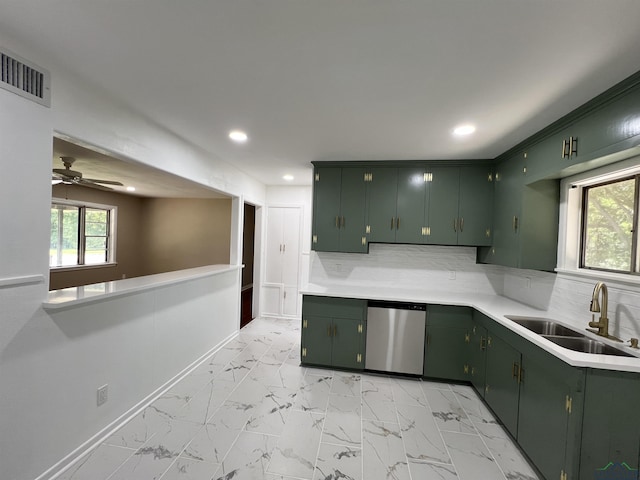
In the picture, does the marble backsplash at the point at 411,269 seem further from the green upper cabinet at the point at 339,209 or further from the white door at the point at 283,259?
the white door at the point at 283,259

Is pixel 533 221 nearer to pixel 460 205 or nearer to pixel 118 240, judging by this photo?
pixel 460 205

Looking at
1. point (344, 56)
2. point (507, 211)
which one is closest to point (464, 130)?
point (507, 211)

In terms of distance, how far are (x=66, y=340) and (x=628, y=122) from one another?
348 cm

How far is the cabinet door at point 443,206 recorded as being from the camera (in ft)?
10.5

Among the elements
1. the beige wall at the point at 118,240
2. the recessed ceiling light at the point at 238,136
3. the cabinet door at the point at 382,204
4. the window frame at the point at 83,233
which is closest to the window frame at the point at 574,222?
the cabinet door at the point at 382,204

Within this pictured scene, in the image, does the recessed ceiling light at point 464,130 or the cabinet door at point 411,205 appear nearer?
the recessed ceiling light at point 464,130

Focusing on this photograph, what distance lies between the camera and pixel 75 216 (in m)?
5.29

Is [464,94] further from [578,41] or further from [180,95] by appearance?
[180,95]

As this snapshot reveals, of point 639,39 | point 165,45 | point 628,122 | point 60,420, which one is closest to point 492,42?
point 639,39

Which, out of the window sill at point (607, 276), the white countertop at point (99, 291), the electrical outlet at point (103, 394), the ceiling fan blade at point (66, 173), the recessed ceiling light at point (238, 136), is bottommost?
the electrical outlet at point (103, 394)

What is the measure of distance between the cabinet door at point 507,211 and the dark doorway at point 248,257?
3738 mm

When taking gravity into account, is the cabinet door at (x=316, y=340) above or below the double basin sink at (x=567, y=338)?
below

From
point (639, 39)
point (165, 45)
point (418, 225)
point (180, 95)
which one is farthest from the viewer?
point (418, 225)

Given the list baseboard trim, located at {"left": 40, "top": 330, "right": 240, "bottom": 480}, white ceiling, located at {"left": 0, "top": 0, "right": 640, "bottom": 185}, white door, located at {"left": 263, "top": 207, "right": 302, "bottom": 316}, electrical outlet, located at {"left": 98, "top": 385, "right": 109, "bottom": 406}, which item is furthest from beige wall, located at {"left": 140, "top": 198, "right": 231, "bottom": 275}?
electrical outlet, located at {"left": 98, "top": 385, "right": 109, "bottom": 406}
